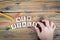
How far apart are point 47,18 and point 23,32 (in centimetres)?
28

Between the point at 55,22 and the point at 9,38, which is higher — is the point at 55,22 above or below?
above

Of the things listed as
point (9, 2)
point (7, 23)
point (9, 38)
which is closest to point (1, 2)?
point (9, 2)

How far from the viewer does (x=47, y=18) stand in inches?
82.4

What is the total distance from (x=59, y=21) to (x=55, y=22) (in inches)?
1.7

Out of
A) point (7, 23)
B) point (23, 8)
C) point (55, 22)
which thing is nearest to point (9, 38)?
point (7, 23)

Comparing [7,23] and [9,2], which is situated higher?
[9,2]

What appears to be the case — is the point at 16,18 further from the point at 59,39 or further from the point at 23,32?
the point at 59,39

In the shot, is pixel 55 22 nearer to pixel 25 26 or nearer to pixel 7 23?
pixel 25 26

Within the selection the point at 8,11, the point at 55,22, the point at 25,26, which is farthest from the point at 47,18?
the point at 8,11

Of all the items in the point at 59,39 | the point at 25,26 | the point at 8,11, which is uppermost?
the point at 8,11

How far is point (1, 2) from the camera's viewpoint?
6.82 ft

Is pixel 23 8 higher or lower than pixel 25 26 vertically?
higher

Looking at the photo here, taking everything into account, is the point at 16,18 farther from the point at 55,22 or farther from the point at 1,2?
the point at 55,22

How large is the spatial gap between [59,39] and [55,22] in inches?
7.1
